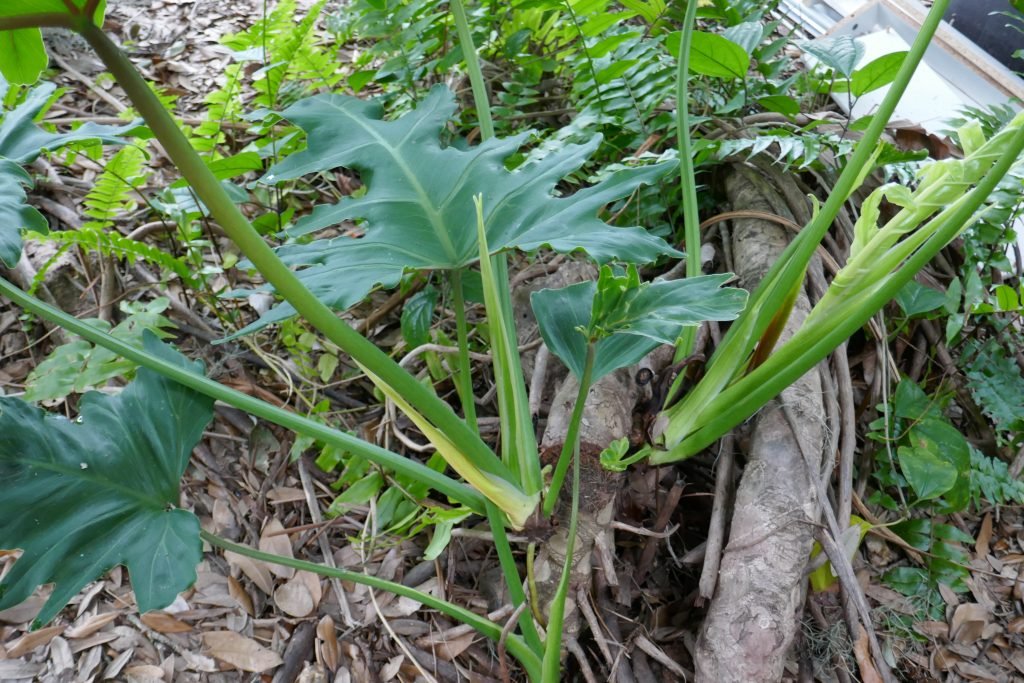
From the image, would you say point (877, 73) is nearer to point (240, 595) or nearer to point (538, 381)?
point (538, 381)

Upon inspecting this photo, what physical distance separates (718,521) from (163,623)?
0.89 meters

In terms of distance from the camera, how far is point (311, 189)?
166 cm

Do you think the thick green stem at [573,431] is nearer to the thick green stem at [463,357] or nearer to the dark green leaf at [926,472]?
the thick green stem at [463,357]

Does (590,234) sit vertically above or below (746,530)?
above

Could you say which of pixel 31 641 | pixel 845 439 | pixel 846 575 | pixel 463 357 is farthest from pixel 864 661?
pixel 31 641

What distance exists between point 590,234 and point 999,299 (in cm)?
84

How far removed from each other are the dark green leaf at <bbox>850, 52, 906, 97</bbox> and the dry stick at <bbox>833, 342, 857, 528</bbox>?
0.51 m

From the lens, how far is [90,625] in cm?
105

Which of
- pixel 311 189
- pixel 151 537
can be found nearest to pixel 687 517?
pixel 151 537

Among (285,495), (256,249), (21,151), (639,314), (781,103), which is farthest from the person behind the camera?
(781,103)

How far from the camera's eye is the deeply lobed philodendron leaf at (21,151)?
0.82 meters

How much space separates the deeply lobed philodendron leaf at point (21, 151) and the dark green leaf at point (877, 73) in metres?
1.28

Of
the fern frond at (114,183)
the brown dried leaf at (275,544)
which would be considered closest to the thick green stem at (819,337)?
the brown dried leaf at (275,544)

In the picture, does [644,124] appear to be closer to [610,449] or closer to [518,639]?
[610,449]
